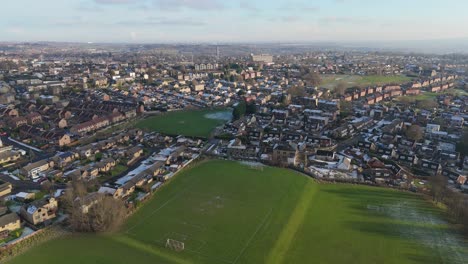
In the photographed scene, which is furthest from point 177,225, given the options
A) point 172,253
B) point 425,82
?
point 425,82

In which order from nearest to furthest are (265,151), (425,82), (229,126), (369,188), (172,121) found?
(369,188) → (265,151) → (229,126) → (172,121) → (425,82)

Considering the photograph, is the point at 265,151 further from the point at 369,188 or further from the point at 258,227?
the point at 258,227

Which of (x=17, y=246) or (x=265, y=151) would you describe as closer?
(x=17, y=246)

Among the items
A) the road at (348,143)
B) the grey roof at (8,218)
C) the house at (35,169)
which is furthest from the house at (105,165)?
the road at (348,143)

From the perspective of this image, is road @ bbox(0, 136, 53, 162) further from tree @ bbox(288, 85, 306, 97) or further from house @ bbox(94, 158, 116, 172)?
tree @ bbox(288, 85, 306, 97)

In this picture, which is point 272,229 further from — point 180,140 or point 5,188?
point 5,188

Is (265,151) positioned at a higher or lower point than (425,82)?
lower

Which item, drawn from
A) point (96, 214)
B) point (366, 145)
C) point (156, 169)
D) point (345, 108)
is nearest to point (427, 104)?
point (345, 108)
